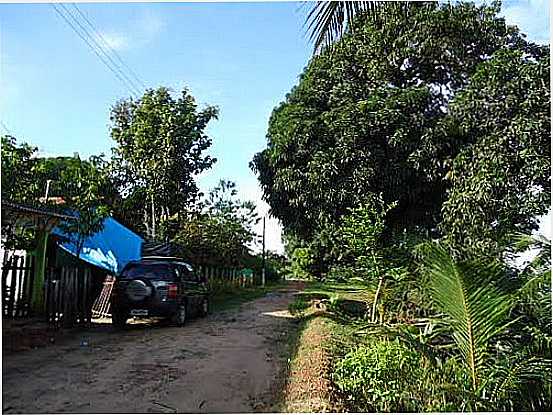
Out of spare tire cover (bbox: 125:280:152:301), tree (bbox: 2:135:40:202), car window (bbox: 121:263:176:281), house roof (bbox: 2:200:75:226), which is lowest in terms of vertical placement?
spare tire cover (bbox: 125:280:152:301)

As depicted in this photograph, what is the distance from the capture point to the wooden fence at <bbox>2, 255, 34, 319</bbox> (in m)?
9.84

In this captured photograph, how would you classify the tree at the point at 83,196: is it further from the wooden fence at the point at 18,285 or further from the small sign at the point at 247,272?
the small sign at the point at 247,272

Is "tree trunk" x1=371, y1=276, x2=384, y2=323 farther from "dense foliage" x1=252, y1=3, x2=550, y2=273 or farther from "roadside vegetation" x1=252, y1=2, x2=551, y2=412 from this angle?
"dense foliage" x1=252, y1=3, x2=550, y2=273

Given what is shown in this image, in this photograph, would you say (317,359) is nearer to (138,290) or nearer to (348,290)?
(348,290)

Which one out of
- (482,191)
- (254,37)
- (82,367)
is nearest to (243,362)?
(82,367)

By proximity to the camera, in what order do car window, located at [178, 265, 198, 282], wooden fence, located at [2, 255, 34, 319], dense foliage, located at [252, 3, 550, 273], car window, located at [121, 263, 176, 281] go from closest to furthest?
wooden fence, located at [2, 255, 34, 319] → car window, located at [121, 263, 176, 281] → dense foliage, located at [252, 3, 550, 273] → car window, located at [178, 265, 198, 282]

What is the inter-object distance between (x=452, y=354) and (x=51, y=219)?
23.6ft

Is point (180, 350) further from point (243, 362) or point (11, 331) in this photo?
point (11, 331)

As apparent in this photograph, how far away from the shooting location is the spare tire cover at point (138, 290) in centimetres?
1050

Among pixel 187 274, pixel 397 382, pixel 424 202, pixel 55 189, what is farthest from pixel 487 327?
pixel 424 202

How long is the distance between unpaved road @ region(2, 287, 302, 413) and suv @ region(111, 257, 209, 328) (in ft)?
0.98

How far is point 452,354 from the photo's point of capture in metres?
5.32

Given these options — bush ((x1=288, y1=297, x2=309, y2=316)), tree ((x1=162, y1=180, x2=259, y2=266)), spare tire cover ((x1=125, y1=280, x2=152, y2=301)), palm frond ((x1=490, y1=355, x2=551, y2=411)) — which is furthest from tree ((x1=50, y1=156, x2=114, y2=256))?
palm frond ((x1=490, y1=355, x2=551, y2=411))

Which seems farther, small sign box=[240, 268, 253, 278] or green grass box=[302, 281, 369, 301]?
small sign box=[240, 268, 253, 278]
